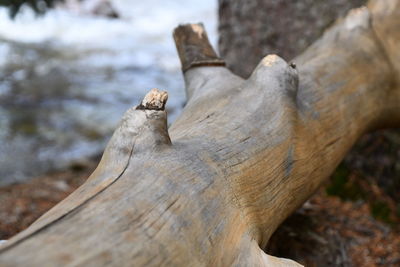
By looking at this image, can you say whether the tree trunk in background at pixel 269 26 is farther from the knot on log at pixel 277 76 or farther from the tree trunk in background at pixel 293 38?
the knot on log at pixel 277 76

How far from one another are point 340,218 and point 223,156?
1.81 m

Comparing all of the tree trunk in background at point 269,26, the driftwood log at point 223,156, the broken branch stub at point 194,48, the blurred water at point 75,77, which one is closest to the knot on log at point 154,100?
the driftwood log at point 223,156

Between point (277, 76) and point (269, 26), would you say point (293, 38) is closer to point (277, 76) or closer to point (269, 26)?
point (269, 26)

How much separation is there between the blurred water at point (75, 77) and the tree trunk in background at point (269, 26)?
94.0 inches

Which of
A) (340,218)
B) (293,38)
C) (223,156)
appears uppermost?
(293,38)

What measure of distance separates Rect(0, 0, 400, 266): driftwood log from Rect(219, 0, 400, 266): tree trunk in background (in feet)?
2.31

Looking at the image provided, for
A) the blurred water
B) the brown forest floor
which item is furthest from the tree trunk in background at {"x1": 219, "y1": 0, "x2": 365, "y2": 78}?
the blurred water

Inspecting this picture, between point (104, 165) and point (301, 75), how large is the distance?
1.32 meters

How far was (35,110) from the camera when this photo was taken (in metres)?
6.95

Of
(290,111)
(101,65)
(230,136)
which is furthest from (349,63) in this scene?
(101,65)

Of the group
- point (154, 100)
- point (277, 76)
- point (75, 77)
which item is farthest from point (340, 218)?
point (75, 77)

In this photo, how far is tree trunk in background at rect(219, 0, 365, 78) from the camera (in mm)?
3669

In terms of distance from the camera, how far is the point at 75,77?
873cm

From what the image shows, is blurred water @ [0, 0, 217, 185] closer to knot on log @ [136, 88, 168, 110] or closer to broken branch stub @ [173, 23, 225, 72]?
broken branch stub @ [173, 23, 225, 72]
